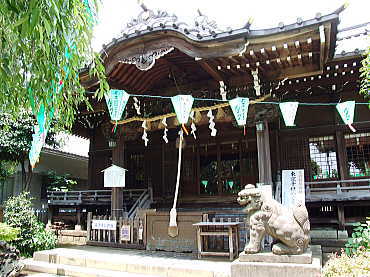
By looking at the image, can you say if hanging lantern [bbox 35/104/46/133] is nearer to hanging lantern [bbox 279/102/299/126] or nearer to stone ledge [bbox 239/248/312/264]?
stone ledge [bbox 239/248/312/264]

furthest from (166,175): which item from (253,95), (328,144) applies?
(328,144)

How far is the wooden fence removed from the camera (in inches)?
348

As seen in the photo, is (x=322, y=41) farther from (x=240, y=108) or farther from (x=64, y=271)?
(x=64, y=271)

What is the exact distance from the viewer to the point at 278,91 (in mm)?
9203

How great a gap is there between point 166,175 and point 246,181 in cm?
307

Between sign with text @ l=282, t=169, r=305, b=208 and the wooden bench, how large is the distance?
6.81 ft

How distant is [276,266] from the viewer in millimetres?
5207

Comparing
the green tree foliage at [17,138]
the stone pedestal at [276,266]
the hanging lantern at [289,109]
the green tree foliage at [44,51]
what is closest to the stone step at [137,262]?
the stone pedestal at [276,266]

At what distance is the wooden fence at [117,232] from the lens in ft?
29.0

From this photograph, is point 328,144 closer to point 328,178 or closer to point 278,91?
point 328,178

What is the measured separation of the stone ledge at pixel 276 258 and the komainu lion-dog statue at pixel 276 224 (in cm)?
7

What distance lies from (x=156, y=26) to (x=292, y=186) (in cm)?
589

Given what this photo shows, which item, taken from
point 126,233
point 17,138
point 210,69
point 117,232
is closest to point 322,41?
point 210,69

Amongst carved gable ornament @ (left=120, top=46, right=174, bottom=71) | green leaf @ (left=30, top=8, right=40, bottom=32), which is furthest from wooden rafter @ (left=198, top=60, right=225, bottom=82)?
green leaf @ (left=30, top=8, right=40, bottom=32)
